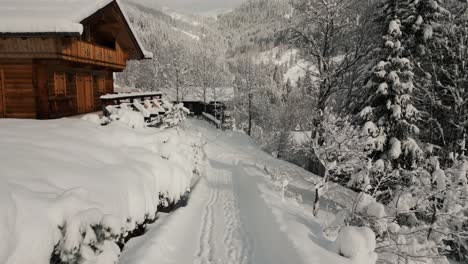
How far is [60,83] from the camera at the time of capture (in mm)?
15078

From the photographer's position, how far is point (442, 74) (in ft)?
58.2

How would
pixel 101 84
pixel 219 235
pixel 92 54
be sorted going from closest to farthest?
1. pixel 219 235
2. pixel 92 54
3. pixel 101 84

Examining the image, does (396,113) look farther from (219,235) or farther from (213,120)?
(213,120)

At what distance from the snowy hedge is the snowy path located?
0.62 meters

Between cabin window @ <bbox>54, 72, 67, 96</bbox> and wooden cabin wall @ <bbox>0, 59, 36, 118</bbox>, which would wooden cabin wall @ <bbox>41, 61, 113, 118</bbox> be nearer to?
cabin window @ <bbox>54, 72, 67, 96</bbox>

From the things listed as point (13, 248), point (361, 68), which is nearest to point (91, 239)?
point (13, 248)

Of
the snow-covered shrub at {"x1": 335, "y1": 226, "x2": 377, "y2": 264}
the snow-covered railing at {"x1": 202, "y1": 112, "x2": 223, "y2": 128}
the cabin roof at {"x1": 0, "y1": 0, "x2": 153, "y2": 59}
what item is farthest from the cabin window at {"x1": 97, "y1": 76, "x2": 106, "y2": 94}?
the snow-covered railing at {"x1": 202, "y1": 112, "x2": 223, "y2": 128}

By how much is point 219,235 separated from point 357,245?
12.7 ft

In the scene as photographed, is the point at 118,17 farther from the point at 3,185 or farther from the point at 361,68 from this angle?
the point at 361,68

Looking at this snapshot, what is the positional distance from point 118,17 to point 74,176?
13.5 metres

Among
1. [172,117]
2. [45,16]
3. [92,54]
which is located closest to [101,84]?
[92,54]

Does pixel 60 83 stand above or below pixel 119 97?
above

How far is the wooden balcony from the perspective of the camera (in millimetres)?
13572

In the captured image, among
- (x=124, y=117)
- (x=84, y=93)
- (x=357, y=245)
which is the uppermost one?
(x=84, y=93)
